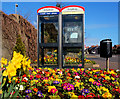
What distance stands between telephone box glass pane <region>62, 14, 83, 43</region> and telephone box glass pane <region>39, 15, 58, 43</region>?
0.43 metres

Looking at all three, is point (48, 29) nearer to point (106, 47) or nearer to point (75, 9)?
point (75, 9)

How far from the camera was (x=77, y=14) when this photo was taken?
19.3 feet

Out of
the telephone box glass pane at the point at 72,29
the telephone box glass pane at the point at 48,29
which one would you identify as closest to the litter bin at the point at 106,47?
the telephone box glass pane at the point at 72,29

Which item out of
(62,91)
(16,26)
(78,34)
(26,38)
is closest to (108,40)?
(78,34)

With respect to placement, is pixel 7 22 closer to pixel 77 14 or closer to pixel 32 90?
pixel 77 14

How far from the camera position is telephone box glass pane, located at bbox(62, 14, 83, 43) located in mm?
6242

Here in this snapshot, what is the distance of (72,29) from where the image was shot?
6.38m

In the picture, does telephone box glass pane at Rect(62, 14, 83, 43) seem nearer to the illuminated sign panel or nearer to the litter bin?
the illuminated sign panel

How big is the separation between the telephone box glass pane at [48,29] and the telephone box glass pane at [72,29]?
0.43 metres

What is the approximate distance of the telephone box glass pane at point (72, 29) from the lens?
624cm

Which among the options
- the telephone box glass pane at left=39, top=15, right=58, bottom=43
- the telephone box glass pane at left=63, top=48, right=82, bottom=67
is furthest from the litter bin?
the telephone box glass pane at left=39, top=15, right=58, bottom=43

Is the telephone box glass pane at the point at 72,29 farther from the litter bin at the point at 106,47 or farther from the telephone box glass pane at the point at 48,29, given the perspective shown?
the litter bin at the point at 106,47

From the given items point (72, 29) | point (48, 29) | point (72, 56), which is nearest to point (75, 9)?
point (72, 29)

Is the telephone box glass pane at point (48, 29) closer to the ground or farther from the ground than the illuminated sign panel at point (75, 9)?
closer to the ground
